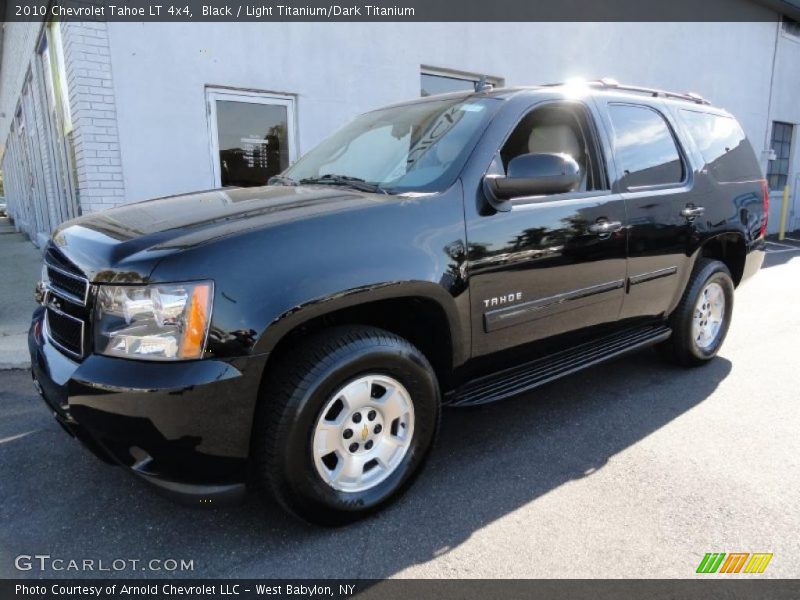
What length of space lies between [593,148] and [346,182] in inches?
58.6

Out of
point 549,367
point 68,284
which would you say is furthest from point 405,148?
point 68,284

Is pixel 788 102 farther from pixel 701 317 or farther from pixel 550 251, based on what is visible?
pixel 550 251

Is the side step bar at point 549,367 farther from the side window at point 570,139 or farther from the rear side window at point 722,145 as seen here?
the rear side window at point 722,145

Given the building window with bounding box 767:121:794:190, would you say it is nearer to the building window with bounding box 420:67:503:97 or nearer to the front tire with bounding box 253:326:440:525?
the building window with bounding box 420:67:503:97

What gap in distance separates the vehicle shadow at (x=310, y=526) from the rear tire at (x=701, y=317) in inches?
26.4

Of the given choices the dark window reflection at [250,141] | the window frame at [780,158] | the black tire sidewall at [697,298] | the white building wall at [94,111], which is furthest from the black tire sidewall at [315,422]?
the window frame at [780,158]

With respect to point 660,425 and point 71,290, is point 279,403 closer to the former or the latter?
point 71,290

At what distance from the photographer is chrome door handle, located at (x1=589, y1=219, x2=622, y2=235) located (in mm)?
3105

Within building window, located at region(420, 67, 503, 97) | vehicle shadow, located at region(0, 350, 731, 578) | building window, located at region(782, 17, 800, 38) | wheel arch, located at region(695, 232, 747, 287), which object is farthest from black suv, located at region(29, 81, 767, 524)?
building window, located at region(782, 17, 800, 38)

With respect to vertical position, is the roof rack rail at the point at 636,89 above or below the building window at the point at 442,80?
below

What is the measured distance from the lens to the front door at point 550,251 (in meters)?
2.67

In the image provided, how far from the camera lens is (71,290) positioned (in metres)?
2.27

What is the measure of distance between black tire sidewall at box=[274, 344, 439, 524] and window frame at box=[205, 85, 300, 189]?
4.26 m

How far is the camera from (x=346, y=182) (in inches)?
116
